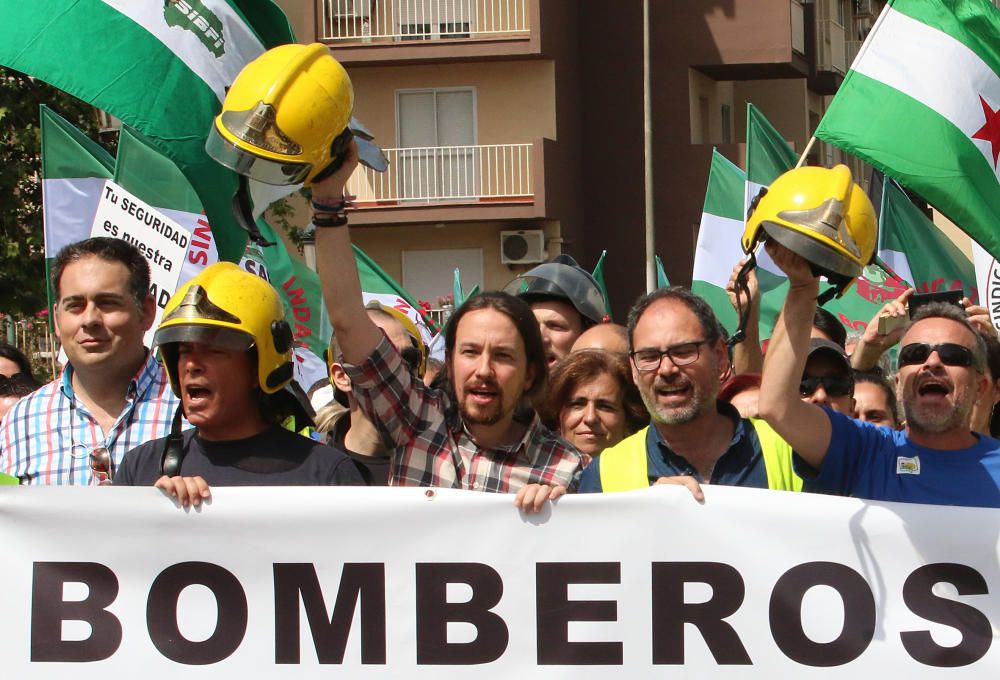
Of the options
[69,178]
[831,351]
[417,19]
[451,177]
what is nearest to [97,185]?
[69,178]

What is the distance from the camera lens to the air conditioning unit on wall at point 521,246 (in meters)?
27.2

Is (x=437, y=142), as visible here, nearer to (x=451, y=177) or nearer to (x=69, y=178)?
(x=451, y=177)

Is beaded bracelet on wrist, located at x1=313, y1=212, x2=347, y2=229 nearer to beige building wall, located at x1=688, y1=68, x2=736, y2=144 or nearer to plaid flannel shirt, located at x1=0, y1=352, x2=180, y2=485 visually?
plaid flannel shirt, located at x1=0, y1=352, x2=180, y2=485


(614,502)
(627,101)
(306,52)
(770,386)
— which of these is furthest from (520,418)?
(627,101)

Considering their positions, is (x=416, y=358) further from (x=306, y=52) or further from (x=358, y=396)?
(x=306, y=52)

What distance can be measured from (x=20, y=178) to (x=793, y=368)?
11674 mm

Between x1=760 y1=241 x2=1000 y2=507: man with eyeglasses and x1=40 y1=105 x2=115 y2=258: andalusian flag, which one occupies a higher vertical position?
x1=40 y1=105 x2=115 y2=258: andalusian flag

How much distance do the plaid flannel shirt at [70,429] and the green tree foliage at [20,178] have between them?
9.59 meters

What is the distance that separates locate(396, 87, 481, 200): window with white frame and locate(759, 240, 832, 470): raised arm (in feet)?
76.1

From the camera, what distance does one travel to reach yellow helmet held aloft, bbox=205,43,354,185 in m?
3.79

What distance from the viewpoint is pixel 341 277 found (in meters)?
4.23

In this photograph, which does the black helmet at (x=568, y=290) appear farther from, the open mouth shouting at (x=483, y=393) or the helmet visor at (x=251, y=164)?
the helmet visor at (x=251, y=164)

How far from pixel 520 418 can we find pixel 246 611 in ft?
3.26

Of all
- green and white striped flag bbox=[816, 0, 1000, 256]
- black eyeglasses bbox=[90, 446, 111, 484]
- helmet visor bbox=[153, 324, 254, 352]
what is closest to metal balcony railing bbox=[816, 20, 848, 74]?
green and white striped flag bbox=[816, 0, 1000, 256]
